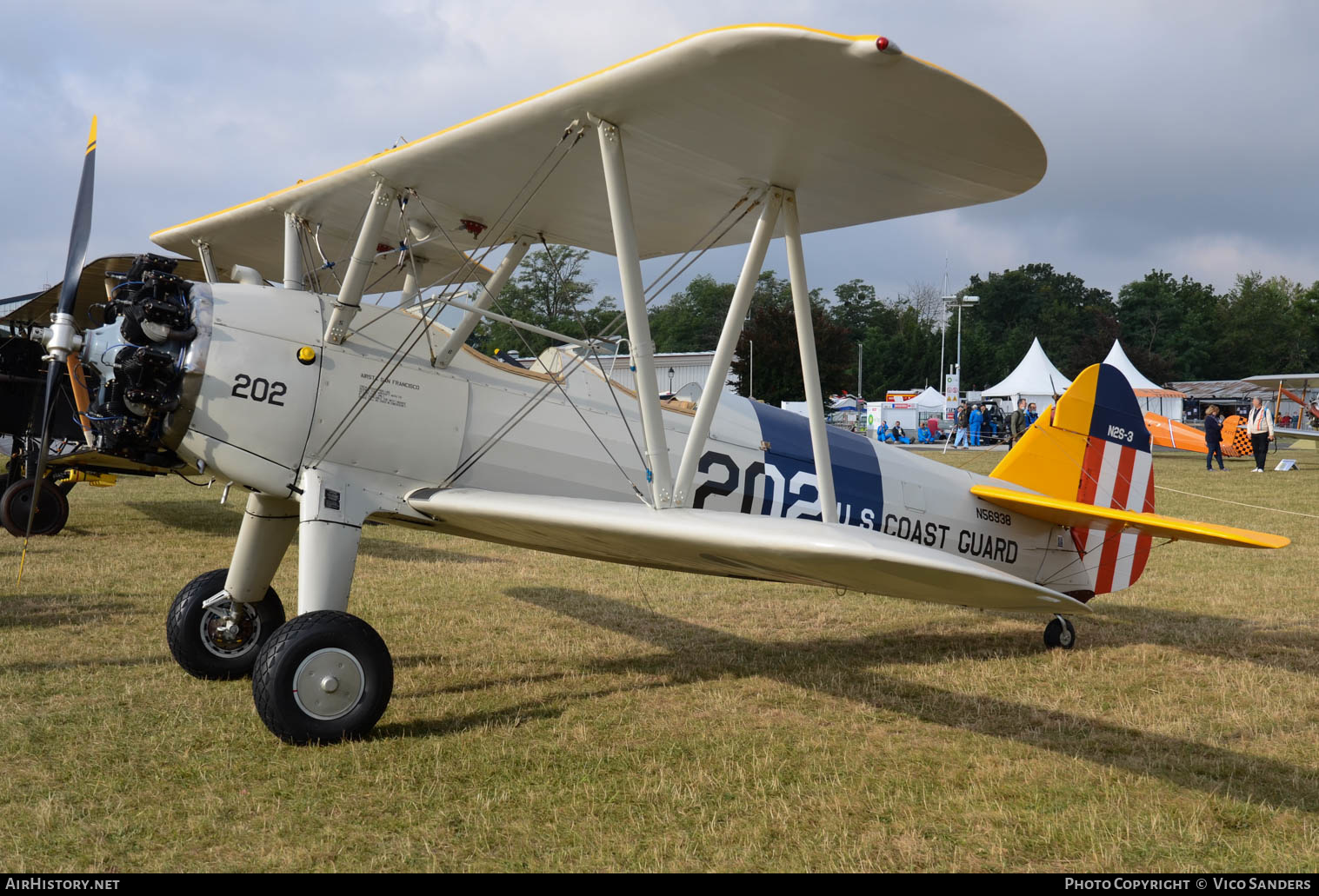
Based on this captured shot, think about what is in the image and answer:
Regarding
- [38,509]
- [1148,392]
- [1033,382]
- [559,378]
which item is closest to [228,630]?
[559,378]

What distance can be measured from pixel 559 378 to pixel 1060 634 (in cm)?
373

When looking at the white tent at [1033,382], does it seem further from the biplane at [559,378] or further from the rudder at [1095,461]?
the biplane at [559,378]

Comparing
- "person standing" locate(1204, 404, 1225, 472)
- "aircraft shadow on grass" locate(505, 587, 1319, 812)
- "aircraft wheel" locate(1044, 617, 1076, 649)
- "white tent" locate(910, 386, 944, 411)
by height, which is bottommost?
"aircraft shadow on grass" locate(505, 587, 1319, 812)

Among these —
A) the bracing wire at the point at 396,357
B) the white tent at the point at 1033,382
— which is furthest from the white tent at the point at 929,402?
the bracing wire at the point at 396,357

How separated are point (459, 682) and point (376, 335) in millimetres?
1892

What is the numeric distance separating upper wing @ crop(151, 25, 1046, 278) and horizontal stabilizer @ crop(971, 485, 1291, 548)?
176 cm

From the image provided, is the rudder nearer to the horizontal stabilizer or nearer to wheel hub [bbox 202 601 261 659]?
the horizontal stabilizer

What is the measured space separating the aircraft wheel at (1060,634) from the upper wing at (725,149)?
3.00 meters

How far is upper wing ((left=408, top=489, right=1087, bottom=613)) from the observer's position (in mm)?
3117

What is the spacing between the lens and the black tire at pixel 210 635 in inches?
197

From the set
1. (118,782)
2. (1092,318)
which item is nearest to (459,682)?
(118,782)

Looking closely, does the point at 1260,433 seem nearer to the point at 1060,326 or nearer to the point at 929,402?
the point at 929,402

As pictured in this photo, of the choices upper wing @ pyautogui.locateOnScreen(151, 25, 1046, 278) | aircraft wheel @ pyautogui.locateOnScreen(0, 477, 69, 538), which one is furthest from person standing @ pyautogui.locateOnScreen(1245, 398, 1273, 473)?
aircraft wheel @ pyautogui.locateOnScreen(0, 477, 69, 538)
